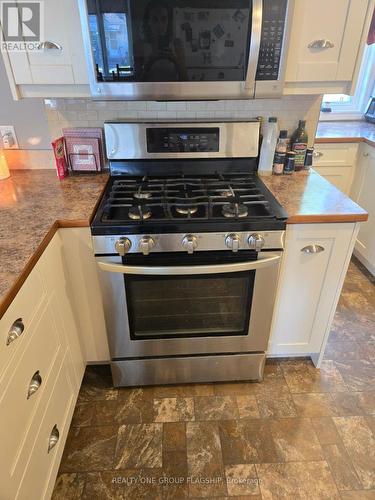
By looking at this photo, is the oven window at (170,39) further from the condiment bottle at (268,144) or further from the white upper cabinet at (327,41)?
the condiment bottle at (268,144)

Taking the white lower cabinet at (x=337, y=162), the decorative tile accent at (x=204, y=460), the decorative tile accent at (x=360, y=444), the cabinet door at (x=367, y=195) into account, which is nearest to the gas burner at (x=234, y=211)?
the decorative tile accent at (x=204, y=460)

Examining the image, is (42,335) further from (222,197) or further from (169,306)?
(222,197)

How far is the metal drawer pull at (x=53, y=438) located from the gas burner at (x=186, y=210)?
93 centimetres

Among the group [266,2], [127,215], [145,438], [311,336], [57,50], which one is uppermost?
[266,2]

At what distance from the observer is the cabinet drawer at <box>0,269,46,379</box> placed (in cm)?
86

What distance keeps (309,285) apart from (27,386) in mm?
1200

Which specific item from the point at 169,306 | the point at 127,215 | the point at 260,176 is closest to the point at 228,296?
the point at 169,306

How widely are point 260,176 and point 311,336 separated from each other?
859mm

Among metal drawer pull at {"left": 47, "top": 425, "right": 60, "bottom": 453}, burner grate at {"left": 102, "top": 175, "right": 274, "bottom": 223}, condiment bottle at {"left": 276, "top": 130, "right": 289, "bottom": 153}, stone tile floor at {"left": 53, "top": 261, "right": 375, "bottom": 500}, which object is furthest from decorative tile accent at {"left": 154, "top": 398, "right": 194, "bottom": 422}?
condiment bottle at {"left": 276, "top": 130, "right": 289, "bottom": 153}

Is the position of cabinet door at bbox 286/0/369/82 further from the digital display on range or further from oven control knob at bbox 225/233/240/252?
oven control knob at bbox 225/233/240/252

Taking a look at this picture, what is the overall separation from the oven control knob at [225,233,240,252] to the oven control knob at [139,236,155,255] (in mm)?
290

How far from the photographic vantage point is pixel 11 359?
35.4 inches

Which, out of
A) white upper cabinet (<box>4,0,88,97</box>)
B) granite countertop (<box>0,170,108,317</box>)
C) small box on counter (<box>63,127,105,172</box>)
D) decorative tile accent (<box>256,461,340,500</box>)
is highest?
white upper cabinet (<box>4,0,88,97</box>)

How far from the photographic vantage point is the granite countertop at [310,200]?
1.35 metres
